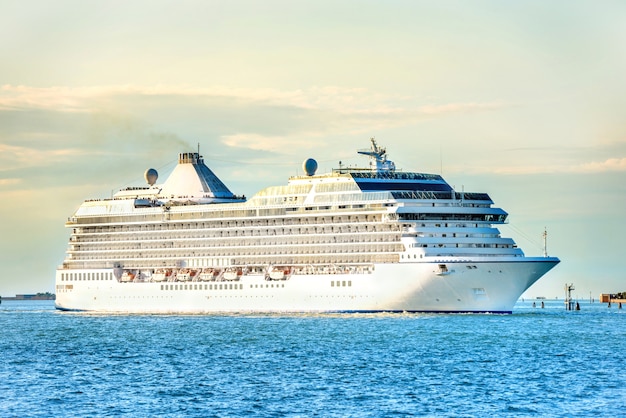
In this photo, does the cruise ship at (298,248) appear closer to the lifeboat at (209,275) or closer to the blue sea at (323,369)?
the lifeboat at (209,275)

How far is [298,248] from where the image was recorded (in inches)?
4481

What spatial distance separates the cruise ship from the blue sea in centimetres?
365

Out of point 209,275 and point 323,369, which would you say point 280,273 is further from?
point 323,369

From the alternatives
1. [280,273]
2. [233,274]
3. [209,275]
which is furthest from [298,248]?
[209,275]

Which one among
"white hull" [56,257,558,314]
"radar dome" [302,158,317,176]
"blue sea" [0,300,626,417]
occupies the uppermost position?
"radar dome" [302,158,317,176]

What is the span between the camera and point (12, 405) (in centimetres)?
5366

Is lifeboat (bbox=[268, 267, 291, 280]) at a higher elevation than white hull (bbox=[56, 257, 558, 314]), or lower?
higher

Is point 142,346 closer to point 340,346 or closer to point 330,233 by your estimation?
point 340,346

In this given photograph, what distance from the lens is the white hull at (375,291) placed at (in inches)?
3952

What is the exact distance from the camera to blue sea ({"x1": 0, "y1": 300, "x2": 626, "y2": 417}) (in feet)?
174

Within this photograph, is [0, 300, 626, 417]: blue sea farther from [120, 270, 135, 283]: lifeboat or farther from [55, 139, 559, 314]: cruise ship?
[120, 270, 135, 283]: lifeboat

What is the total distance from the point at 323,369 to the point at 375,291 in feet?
127

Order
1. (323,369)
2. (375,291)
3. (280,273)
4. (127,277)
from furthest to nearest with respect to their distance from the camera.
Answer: (127,277) < (280,273) < (375,291) < (323,369)

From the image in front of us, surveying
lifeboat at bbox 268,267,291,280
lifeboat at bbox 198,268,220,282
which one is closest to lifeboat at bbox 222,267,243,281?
lifeboat at bbox 198,268,220,282
